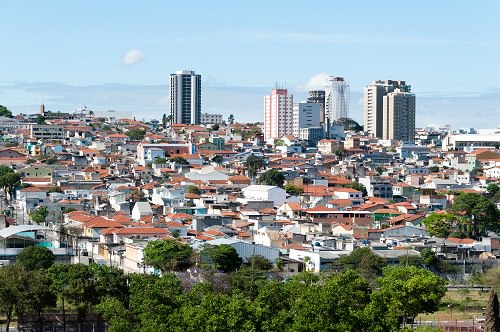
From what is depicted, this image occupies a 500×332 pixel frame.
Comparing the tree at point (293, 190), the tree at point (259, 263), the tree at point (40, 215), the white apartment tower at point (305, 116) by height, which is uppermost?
the white apartment tower at point (305, 116)

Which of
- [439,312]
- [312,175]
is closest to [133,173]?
[312,175]

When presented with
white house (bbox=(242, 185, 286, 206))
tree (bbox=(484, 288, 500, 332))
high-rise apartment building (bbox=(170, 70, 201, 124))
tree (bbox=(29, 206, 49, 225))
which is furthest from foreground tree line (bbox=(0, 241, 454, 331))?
high-rise apartment building (bbox=(170, 70, 201, 124))

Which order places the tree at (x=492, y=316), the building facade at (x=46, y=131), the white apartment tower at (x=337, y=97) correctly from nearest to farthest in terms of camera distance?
the tree at (x=492, y=316)
the building facade at (x=46, y=131)
the white apartment tower at (x=337, y=97)

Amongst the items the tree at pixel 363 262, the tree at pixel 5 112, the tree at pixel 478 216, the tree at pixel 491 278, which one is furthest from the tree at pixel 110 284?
the tree at pixel 5 112

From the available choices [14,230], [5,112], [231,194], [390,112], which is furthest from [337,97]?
[14,230]

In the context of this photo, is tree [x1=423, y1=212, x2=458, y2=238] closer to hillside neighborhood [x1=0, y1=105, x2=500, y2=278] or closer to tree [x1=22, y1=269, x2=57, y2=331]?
hillside neighborhood [x1=0, y1=105, x2=500, y2=278]

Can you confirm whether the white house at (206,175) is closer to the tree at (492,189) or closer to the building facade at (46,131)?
the tree at (492,189)

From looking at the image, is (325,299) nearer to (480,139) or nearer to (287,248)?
(287,248)
